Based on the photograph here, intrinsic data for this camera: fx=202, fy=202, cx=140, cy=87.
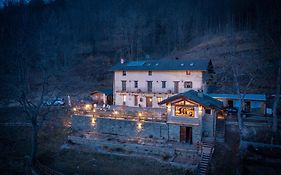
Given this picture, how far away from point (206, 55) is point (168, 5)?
5029 centimetres

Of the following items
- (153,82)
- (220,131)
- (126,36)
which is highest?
(126,36)

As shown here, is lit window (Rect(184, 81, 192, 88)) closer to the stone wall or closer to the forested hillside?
the stone wall

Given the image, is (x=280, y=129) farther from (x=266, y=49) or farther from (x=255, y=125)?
(x=266, y=49)

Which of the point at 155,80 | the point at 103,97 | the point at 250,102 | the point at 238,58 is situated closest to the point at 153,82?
the point at 155,80

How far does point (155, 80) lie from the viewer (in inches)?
1419

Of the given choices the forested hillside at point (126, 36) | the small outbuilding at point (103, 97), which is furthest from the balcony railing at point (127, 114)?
the forested hillside at point (126, 36)

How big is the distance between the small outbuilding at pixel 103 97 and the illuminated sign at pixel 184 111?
759 inches

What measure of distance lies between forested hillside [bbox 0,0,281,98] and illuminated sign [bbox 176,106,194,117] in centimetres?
2066

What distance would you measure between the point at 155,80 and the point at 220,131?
47.2ft

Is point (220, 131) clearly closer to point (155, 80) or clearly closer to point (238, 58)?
point (155, 80)

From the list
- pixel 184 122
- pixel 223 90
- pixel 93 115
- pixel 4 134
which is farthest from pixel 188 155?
pixel 4 134

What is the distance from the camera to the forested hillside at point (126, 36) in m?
54.4

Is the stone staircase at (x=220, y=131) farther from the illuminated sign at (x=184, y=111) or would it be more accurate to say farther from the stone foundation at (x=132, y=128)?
the illuminated sign at (x=184, y=111)

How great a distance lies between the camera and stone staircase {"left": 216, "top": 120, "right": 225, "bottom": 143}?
79.7 feet
